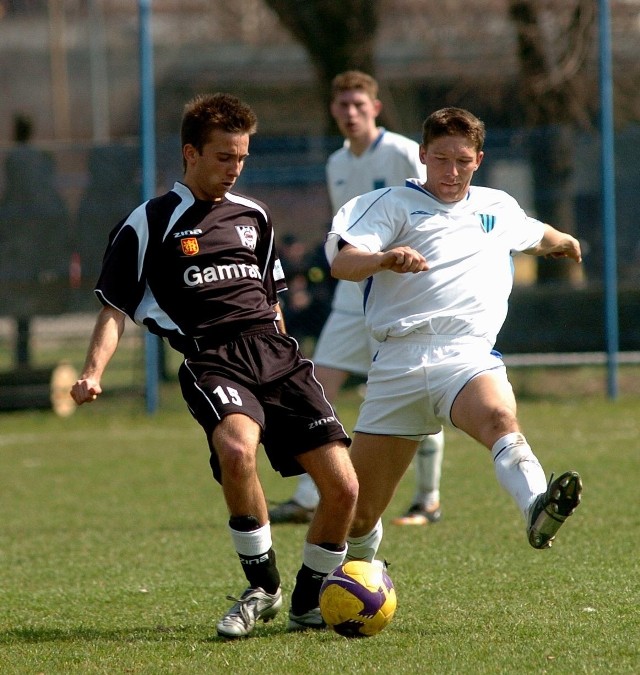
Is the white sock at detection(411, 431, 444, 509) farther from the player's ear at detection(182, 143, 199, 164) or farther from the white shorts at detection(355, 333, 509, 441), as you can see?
the player's ear at detection(182, 143, 199, 164)

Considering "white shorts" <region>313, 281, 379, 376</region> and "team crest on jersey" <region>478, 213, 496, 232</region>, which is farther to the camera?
"white shorts" <region>313, 281, 379, 376</region>

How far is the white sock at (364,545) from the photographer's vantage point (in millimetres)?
5027

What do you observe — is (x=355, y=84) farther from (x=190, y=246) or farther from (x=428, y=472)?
(x=190, y=246)

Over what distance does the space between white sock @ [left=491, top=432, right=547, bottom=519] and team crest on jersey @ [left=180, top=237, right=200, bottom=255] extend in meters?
1.38

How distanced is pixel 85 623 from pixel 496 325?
2.05m

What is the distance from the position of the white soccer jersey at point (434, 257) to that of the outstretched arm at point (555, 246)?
0.75 feet

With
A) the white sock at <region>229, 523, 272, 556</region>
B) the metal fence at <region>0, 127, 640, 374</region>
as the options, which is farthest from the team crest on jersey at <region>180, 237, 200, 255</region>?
the metal fence at <region>0, 127, 640, 374</region>

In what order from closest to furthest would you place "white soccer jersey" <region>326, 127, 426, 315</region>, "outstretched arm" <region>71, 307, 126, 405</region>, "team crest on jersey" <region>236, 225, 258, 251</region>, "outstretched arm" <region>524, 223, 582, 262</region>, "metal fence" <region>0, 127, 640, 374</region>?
"outstretched arm" <region>71, 307, 126, 405</region>, "team crest on jersey" <region>236, 225, 258, 251</region>, "outstretched arm" <region>524, 223, 582, 262</region>, "white soccer jersey" <region>326, 127, 426, 315</region>, "metal fence" <region>0, 127, 640, 374</region>

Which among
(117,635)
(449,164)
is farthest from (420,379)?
(117,635)

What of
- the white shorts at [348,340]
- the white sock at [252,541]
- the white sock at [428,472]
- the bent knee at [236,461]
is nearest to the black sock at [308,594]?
the white sock at [252,541]

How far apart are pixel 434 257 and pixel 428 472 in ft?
8.46

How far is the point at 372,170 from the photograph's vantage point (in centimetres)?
764

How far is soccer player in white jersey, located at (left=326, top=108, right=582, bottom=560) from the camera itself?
4.74 meters

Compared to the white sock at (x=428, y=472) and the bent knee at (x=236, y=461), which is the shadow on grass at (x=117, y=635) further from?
the white sock at (x=428, y=472)
